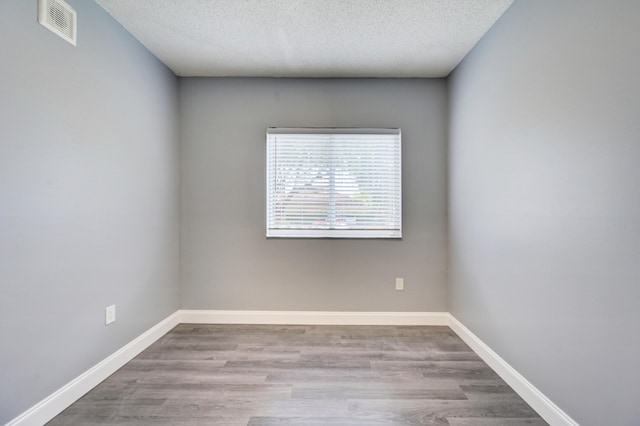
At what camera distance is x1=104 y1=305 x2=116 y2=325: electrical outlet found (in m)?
2.11

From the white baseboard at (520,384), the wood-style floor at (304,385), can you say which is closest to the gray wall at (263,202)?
the wood-style floor at (304,385)

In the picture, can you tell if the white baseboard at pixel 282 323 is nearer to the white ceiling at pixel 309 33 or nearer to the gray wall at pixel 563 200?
the gray wall at pixel 563 200

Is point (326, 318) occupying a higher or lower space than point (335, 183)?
lower

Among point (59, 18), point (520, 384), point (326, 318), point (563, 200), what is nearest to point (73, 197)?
point (59, 18)

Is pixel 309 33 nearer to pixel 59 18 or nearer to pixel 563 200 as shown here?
pixel 59 18

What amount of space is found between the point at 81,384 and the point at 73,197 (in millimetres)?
1175

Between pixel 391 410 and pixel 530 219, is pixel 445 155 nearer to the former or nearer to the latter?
pixel 530 219

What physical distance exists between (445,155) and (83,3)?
313 centimetres

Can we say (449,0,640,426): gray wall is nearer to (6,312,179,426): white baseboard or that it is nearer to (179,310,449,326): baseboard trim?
(179,310,449,326): baseboard trim

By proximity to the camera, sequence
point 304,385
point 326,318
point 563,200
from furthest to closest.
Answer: point 326,318 → point 304,385 → point 563,200

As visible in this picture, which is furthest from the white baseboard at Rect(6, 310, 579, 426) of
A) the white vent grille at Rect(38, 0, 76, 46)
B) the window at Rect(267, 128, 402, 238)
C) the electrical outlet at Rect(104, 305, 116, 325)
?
the white vent grille at Rect(38, 0, 76, 46)

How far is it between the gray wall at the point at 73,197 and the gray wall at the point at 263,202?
1.53 feet

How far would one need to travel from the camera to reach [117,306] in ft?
7.30

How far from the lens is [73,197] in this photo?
6.03ft
